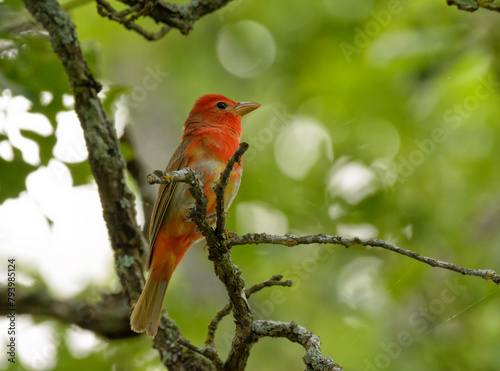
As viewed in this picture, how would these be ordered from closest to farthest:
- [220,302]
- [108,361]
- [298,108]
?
1. [108,361]
2. [220,302]
3. [298,108]

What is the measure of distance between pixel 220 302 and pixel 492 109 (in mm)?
3605

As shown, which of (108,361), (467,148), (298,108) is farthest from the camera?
(298,108)

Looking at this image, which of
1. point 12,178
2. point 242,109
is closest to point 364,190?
point 242,109

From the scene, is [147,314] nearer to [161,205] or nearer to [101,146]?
[161,205]

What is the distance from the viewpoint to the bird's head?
463 cm

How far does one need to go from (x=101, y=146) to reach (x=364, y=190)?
3113 millimetres

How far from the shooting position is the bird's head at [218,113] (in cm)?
463

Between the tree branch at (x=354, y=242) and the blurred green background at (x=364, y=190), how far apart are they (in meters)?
2.17

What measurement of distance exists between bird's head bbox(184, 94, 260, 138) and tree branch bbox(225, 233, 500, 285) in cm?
201

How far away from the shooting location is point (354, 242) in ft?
8.24

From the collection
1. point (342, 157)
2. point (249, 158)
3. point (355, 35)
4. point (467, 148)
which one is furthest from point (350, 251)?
point (355, 35)

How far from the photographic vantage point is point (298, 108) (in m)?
7.59

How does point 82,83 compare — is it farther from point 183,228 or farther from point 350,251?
point 350,251

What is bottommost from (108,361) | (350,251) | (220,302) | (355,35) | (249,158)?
(108,361)
